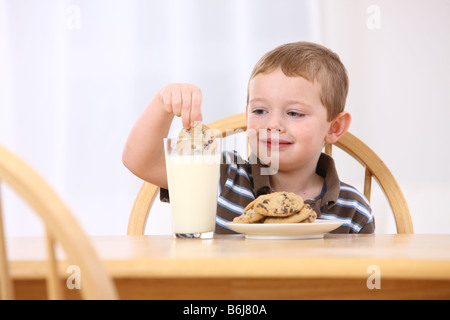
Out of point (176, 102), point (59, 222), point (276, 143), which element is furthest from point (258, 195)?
point (59, 222)

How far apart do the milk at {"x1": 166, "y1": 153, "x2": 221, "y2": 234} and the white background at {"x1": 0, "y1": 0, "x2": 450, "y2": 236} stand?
40.4 inches

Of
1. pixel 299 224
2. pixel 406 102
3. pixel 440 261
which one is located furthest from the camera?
pixel 406 102

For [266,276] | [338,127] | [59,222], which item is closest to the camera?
[59,222]

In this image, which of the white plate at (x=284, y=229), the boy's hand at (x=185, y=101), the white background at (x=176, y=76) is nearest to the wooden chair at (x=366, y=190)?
the boy's hand at (x=185, y=101)

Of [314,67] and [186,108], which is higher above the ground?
[314,67]

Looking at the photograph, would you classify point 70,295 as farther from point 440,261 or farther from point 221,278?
point 440,261

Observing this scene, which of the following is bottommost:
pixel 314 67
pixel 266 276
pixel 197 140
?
pixel 266 276

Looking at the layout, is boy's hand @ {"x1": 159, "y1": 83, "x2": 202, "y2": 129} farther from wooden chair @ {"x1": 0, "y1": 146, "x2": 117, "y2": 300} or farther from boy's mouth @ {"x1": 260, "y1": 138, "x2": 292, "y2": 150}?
wooden chair @ {"x1": 0, "y1": 146, "x2": 117, "y2": 300}

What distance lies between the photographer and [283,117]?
111 centimetres

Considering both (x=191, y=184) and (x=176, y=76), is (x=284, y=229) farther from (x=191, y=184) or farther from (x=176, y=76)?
(x=176, y=76)

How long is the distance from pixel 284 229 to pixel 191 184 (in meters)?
0.15

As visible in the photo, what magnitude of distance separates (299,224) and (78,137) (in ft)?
4.21
